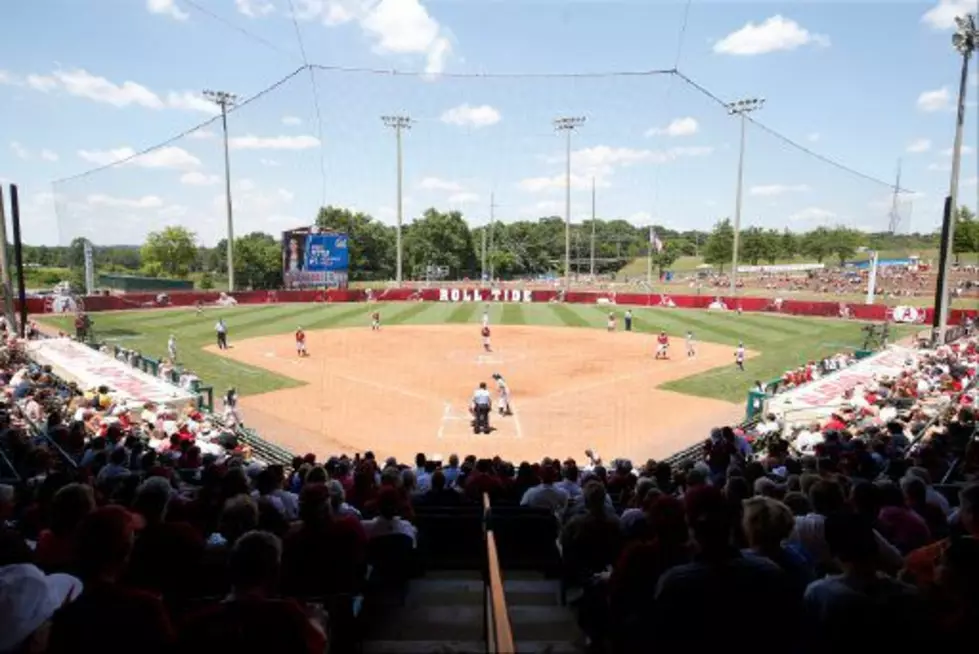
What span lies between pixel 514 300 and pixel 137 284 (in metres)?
50.1

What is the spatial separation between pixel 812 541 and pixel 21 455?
9369 millimetres

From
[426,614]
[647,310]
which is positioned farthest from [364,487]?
[647,310]

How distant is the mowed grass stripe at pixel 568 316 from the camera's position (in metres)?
48.5

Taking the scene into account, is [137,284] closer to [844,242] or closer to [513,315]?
[513,315]

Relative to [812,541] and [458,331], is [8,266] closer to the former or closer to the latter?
[458,331]

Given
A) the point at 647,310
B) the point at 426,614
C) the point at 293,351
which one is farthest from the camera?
the point at 647,310

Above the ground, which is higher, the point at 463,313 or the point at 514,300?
the point at 514,300

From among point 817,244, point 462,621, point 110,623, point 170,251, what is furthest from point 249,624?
point 817,244

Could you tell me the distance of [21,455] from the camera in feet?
27.5

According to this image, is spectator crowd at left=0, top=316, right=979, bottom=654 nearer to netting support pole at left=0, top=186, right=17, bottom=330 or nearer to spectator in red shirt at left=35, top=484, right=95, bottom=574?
spectator in red shirt at left=35, top=484, right=95, bottom=574

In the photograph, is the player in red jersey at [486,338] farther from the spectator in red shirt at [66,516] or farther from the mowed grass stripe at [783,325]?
the spectator in red shirt at [66,516]

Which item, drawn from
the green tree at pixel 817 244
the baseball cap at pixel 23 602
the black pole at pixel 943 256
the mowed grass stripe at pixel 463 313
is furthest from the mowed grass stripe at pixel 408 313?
the green tree at pixel 817 244

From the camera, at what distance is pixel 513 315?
5466cm

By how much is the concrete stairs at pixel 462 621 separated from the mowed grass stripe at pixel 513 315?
43.6 m
